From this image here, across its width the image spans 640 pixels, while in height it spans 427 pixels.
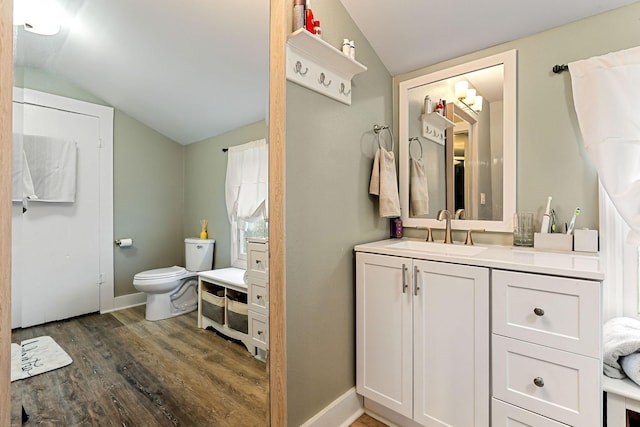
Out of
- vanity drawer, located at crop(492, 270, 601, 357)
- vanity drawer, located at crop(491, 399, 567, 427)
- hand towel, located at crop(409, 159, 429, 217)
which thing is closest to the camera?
vanity drawer, located at crop(492, 270, 601, 357)

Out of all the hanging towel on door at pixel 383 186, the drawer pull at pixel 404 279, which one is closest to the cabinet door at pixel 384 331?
the drawer pull at pixel 404 279

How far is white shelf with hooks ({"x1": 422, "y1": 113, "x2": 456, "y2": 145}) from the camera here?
2.05 m

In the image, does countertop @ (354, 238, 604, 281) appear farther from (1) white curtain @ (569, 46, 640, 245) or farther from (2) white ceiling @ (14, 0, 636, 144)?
(2) white ceiling @ (14, 0, 636, 144)

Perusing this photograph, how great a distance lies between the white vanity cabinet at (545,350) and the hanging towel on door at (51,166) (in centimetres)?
158

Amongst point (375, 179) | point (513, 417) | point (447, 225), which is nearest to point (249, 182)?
point (375, 179)

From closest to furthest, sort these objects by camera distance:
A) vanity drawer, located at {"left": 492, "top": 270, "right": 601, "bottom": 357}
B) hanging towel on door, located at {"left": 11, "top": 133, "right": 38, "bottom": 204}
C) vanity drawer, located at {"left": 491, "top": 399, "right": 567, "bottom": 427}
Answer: hanging towel on door, located at {"left": 11, "top": 133, "right": 38, "bottom": 204}
vanity drawer, located at {"left": 492, "top": 270, "right": 601, "bottom": 357}
vanity drawer, located at {"left": 491, "top": 399, "right": 567, "bottom": 427}

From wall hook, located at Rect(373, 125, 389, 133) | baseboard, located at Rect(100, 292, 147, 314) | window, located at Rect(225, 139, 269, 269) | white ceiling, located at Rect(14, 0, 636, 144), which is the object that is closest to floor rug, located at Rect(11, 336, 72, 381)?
baseboard, located at Rect(100, 292, 147, 314)

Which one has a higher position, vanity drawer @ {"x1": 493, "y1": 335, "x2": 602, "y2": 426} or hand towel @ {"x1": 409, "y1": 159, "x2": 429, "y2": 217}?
hand towel @ {"x1": 409, "y1": 159, "x2": 429, "y2": 217}

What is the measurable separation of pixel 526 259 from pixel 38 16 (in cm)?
189

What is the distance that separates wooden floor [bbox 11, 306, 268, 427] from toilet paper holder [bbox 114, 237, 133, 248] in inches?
9.3

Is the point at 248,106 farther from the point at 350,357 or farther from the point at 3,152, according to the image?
the point at 350,357

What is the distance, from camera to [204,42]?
129cm

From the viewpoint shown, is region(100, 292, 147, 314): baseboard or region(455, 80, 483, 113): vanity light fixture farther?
region(455, 80, 483, 113): vanity light fixture

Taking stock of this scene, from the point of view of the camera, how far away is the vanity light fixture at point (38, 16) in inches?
32.1
